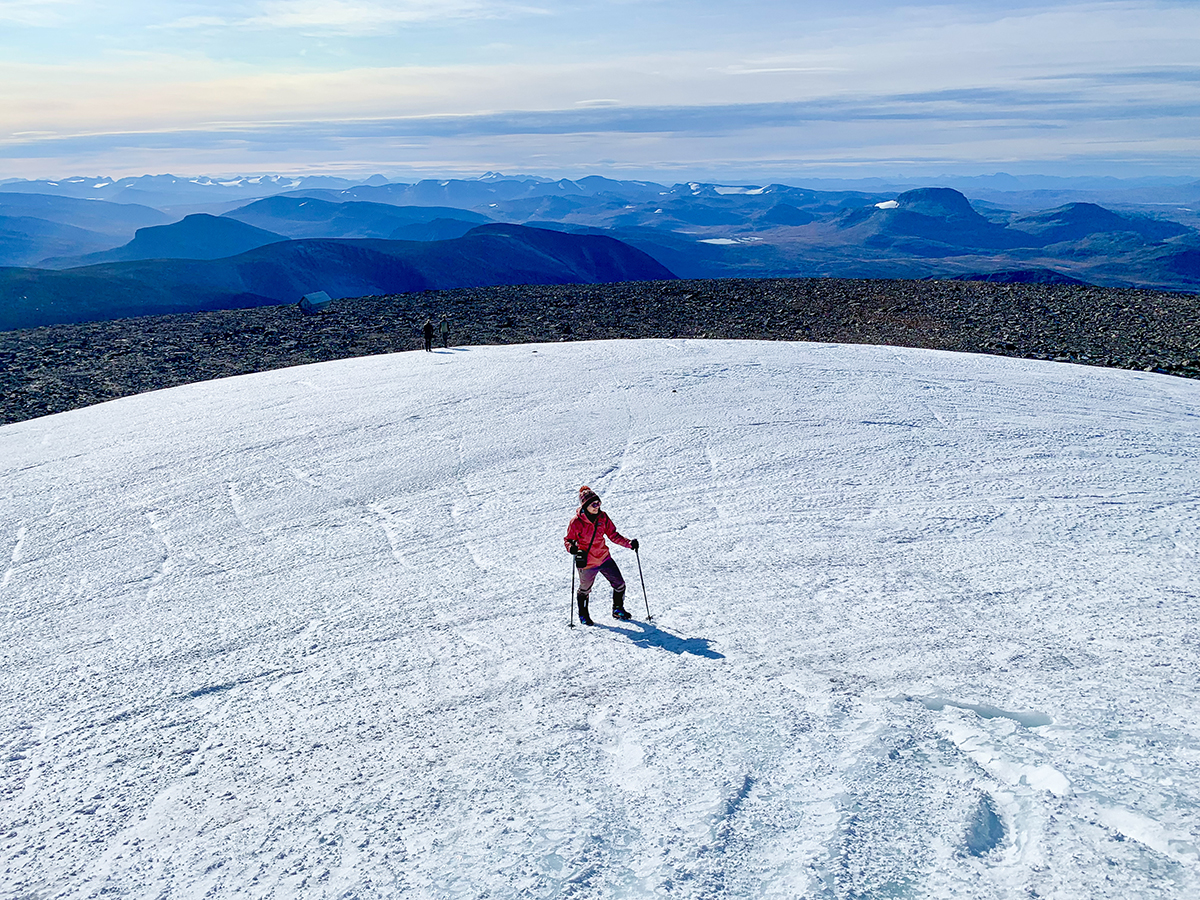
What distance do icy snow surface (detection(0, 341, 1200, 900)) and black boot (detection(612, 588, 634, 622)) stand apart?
120mm

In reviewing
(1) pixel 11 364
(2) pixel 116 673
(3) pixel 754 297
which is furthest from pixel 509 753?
(3) pixel 754 297

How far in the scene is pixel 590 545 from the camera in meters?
7.91

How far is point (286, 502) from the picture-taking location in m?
12.3

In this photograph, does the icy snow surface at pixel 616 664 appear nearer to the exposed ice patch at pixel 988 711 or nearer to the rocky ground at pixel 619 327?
the exposed ice patch at pixel 988 711

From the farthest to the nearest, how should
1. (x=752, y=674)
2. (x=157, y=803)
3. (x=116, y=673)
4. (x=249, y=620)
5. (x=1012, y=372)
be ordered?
1. (x=1012, y=372)
2. (x=249, y=620)
3. (x=116, y=673)
4. (x=752, y=674)
5. (x=157, y=803)

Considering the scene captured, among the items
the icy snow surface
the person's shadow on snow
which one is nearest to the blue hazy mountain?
the icy snow surface

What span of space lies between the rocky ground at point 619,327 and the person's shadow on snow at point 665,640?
64.8 feet

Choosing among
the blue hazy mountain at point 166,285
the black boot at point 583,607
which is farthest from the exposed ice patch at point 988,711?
the blue hazy mountain at point 166,285

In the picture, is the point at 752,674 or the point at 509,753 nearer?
the point at 509,753

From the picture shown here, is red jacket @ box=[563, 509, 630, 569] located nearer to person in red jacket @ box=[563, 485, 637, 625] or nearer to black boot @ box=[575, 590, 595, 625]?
person in red jacket @ box=[563, 485, 637, 625]

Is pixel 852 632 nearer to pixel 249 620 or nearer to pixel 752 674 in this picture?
pixel 752 674

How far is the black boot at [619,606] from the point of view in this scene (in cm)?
816

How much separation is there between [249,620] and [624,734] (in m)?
4.88

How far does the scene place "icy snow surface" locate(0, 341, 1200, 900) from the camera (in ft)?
16.9
